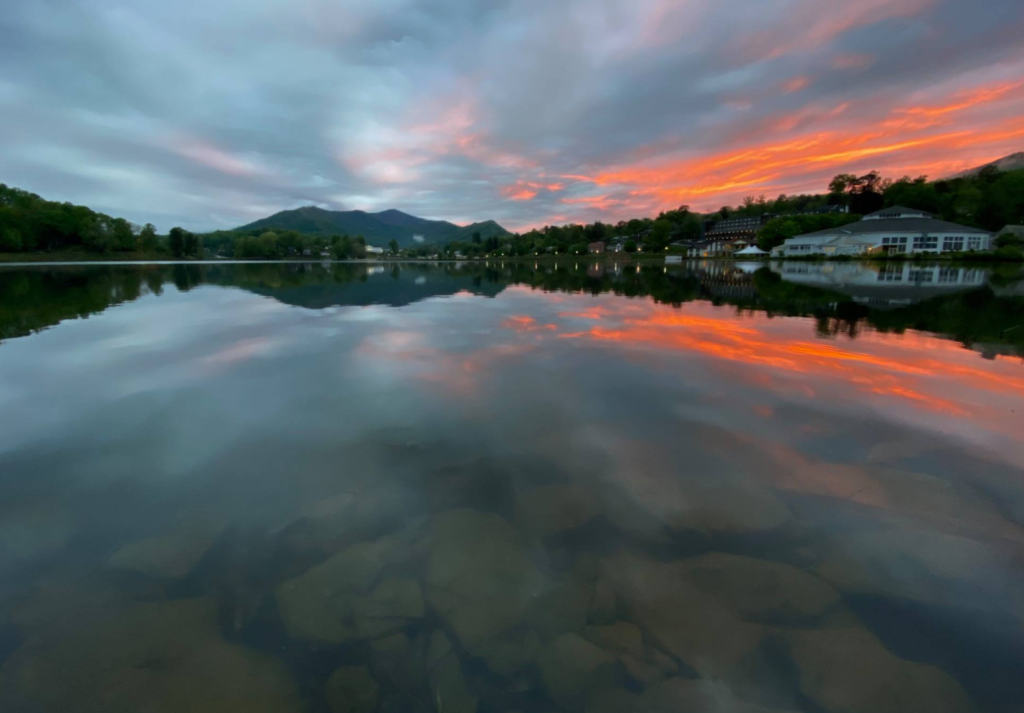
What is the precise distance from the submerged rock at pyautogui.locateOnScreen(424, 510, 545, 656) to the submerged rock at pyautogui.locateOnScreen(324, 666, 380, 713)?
68 cm

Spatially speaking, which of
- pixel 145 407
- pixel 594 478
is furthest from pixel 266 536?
pixel 145 407

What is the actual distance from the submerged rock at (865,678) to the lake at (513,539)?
0.05 feet

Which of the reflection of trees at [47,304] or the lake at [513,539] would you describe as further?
the reflection of trees at [47,304]

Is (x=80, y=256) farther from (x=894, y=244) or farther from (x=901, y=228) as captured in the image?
(x=901, y=228)

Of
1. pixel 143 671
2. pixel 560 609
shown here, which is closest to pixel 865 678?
pixel 560 609

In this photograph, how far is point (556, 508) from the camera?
4.97 meters

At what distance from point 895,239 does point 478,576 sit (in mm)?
99698

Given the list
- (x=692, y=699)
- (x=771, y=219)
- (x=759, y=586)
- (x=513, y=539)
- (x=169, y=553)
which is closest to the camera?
(x=692, y=699)

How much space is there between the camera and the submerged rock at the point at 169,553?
4.09m

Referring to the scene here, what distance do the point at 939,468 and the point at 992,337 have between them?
1204cm

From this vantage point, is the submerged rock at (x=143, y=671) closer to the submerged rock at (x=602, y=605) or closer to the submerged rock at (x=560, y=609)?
the submerged rock at (x=560, y=609)

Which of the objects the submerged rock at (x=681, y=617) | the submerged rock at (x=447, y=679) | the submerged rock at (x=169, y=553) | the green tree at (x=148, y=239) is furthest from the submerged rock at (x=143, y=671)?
the green tree at (x=148, y=239)

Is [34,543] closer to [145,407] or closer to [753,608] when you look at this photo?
[145,407]

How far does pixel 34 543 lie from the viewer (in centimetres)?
445
